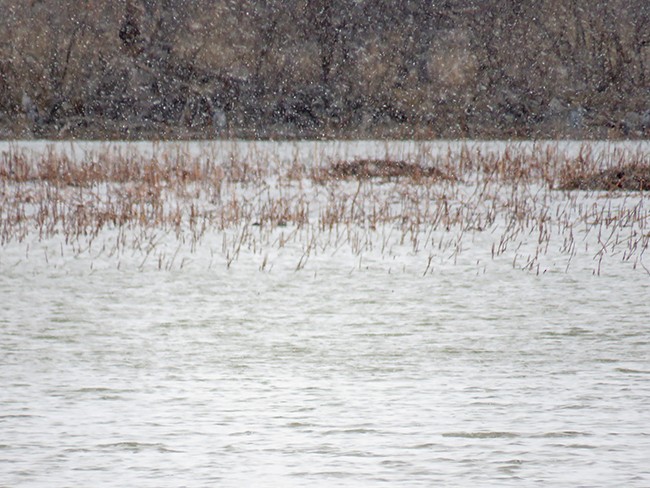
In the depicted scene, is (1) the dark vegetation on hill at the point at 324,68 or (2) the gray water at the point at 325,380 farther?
(1) the dark vegetation on hill at the point at 324,68

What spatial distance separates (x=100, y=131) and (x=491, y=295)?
18899 millimetres

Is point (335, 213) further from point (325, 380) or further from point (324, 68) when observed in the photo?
point (324, 68)

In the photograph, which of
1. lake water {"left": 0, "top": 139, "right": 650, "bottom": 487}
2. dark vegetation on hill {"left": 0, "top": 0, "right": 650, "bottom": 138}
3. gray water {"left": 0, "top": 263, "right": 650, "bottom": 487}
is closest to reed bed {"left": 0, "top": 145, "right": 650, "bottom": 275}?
lake water {"left": 0, "top": 139, "right": 650, "bottom": 487}

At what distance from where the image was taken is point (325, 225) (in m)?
9.07

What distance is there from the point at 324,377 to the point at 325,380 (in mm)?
51

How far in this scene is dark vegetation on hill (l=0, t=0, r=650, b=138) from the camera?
25062 millimetres

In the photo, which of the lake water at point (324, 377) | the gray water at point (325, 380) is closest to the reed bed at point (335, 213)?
the lake water at point (324, 377)

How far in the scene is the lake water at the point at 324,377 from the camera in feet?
9.71

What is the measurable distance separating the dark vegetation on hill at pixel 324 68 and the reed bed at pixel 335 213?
1043 cm

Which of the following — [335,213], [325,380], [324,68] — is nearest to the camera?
[325,380]

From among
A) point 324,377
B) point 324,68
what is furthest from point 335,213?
point 324,68

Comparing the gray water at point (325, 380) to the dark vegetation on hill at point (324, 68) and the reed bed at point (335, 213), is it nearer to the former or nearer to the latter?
the reed bed at point (335, 213)

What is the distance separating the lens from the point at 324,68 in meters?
29.2

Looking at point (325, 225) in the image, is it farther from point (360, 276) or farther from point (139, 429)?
point (139, 429)
